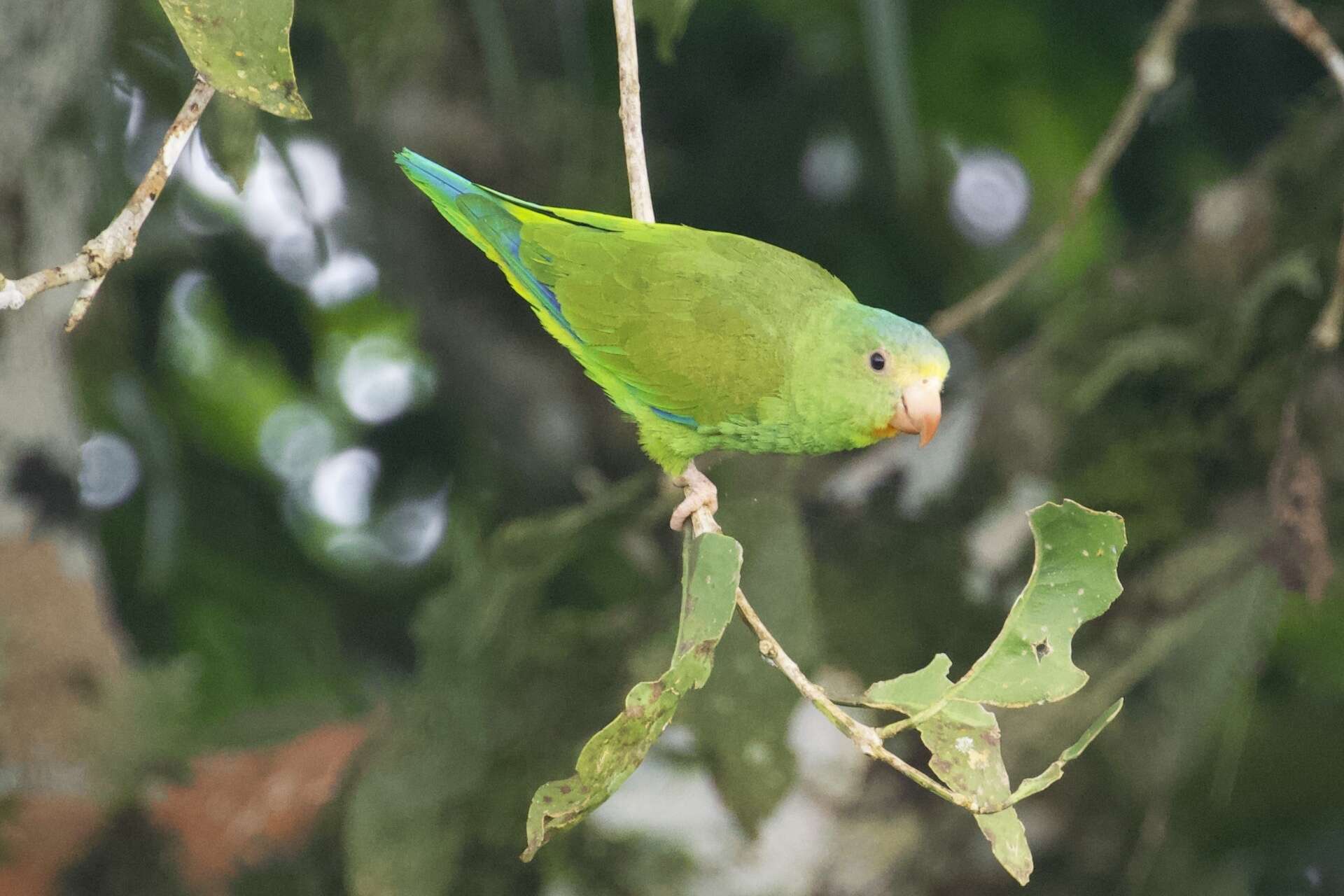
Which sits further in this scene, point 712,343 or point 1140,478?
point 1140,478

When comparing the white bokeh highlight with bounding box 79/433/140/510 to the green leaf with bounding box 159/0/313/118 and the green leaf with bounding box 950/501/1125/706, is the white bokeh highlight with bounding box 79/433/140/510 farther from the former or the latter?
the green leaf with bounding box 950/501/1125/706

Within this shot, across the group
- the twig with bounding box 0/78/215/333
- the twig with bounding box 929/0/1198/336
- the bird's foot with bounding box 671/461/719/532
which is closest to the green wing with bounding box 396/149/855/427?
the bird's foot with bounding box 671/461/719/532

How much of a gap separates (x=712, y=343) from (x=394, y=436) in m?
1.90

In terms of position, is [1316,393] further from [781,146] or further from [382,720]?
[382,720]

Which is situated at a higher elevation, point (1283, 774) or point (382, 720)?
point (382, 720)

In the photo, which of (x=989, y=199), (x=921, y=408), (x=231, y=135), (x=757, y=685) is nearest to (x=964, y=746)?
(x=921, y=408)

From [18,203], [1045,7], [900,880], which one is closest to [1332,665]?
[900,880]

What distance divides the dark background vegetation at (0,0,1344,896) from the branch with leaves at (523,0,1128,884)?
763 mm

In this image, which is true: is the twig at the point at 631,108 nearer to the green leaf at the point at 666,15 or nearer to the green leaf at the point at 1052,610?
the green leaf at the point at 666,15

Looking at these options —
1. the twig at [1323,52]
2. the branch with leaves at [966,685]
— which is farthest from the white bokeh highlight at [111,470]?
the twig at [1323,52]

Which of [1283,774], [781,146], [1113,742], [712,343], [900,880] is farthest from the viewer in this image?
[781,146]

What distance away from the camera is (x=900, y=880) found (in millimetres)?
2033

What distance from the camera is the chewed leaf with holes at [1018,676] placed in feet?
3.26

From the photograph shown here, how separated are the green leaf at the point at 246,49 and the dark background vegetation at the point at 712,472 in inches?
16.2
